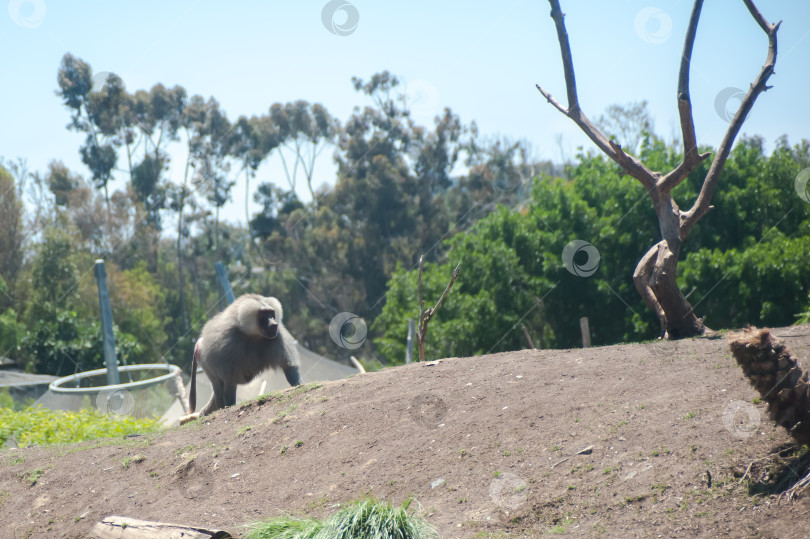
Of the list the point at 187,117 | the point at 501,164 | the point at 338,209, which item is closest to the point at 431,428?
the point at 338,209

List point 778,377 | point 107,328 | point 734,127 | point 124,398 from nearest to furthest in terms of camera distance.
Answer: point 778,377 < point 734,127 < point 124,398 < point 107,328

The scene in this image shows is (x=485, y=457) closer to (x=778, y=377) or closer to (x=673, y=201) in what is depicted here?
(x=778, y=377)

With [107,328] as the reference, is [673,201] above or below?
above

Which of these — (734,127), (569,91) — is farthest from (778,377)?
(569,91)

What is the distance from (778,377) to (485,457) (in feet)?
6.40

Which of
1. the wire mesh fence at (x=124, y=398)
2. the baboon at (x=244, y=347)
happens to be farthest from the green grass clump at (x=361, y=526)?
the wire mesh fence at (x=124, y=398)

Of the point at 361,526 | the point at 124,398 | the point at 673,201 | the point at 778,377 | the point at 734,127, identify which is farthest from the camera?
the point at 124,398

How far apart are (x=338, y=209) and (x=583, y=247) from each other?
20.1 m

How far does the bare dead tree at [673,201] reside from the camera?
22.2ft

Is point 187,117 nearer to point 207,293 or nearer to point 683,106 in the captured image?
point 207,293

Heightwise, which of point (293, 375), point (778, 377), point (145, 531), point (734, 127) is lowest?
point (145, 531)

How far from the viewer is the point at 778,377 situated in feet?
11.7

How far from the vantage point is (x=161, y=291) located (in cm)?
3722

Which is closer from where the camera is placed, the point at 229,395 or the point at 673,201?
the point at 673,201
